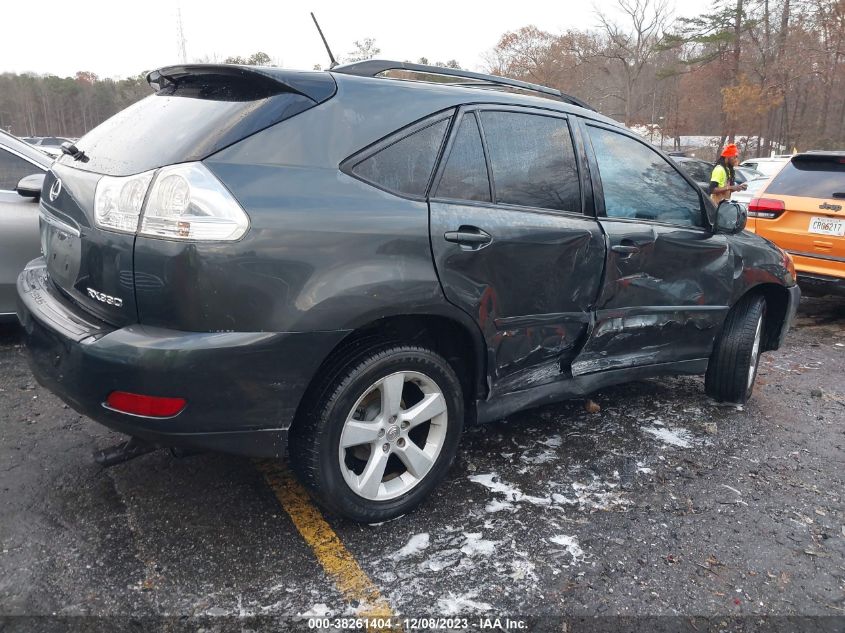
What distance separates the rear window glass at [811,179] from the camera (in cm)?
617

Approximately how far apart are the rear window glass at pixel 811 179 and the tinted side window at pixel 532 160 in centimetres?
445

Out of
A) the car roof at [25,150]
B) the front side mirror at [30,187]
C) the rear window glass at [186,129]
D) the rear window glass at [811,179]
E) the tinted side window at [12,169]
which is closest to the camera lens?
the rear window glass at [186,129]

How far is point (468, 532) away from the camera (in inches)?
101

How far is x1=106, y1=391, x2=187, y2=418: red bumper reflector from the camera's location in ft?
6.68

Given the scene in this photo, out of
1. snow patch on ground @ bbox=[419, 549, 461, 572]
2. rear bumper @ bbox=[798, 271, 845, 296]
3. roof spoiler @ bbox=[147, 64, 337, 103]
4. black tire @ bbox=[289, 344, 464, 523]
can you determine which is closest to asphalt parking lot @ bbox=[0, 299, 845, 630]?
snow patch on ground @ bbox=[419, 549, 461, 572]

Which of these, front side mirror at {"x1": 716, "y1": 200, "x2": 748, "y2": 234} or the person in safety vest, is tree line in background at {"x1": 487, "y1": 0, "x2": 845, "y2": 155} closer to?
the person in safety vest

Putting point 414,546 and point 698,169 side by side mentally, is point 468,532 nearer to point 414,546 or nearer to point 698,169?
point 414,546

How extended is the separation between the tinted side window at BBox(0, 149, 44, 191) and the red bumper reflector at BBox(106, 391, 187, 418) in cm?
313

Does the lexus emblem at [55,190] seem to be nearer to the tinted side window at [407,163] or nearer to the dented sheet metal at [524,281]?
the tinted side window at [407,163]

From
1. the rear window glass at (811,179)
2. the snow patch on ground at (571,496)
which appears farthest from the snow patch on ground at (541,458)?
the rear window glass at (811,179)

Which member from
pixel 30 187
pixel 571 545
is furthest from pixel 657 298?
pixel 30 187

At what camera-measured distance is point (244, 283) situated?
6.61 ft

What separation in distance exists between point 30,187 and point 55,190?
185 centimetres

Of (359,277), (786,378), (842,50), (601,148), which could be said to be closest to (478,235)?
(359,277)
